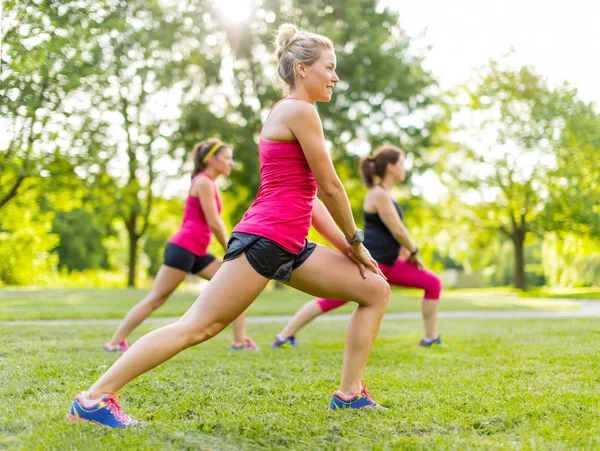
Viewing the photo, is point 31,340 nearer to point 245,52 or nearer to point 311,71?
point 311,71

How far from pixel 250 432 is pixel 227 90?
24.6 metres

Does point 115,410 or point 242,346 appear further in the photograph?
point 242,346

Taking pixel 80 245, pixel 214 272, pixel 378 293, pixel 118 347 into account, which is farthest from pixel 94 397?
pixel 80 245

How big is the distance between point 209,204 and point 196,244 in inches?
18.2

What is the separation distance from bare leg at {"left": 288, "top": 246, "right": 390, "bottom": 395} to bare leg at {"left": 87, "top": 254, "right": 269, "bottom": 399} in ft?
1.07

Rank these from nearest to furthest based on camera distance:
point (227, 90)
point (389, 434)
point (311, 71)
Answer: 1. point (389, 434)
2. point (311, 71)
3. point (227, 90)

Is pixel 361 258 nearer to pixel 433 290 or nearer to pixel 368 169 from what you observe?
pixel 368 169

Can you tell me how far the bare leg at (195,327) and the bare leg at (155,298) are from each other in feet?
10.7

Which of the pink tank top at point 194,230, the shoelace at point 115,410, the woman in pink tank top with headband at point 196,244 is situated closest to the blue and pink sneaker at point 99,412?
the shoelace at point 115,410

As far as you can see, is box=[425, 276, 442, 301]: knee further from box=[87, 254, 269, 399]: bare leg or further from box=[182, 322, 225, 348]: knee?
box=[182, 322, 225, 348]: knee

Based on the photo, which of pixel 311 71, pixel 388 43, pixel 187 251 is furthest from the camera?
pixel 388 43

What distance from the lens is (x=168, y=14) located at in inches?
954

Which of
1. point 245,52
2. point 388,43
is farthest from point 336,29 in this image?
point 245,52

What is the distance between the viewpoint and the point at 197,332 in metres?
3.20
